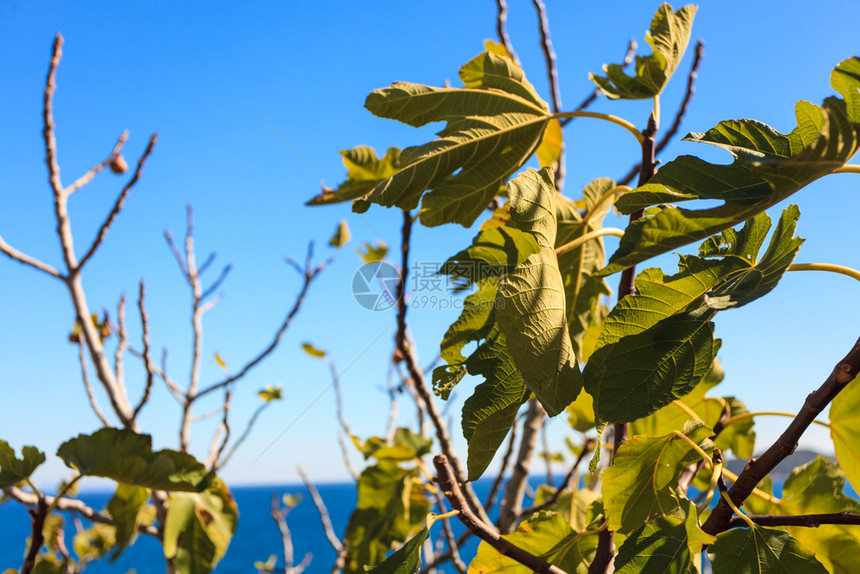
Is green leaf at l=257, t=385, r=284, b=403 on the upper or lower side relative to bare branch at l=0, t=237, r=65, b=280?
lower

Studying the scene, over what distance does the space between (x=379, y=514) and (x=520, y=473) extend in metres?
0.35

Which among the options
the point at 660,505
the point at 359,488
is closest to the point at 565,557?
the point at 660,505

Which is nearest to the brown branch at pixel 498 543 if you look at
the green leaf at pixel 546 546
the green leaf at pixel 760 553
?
the green leaf at pixel 546 546

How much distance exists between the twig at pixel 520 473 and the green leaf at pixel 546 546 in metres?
0.57

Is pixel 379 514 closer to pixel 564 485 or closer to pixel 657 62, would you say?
pixel 564 485

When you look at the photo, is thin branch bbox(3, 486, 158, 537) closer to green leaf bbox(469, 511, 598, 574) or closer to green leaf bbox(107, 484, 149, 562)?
green leaf bbox(107, 484, 149, 562)

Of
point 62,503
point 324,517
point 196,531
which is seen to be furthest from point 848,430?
point 324,517

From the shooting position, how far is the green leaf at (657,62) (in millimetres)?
605

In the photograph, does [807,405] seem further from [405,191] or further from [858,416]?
[405,191]

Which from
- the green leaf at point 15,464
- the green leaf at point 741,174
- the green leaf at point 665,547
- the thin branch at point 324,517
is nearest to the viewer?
the green leaf at point 741,174

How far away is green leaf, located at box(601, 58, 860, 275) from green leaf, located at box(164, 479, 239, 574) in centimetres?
88

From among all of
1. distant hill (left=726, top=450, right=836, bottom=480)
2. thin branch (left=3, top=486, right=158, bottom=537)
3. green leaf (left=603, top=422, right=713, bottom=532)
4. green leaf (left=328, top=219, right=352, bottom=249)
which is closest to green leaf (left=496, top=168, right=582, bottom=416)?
green leaf (left=603, top=422, right=713, bottom=532)

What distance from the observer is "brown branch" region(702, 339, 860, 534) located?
42cm

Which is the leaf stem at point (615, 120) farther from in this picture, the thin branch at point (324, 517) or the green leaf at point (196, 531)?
the thin branch at point (324, 517)
